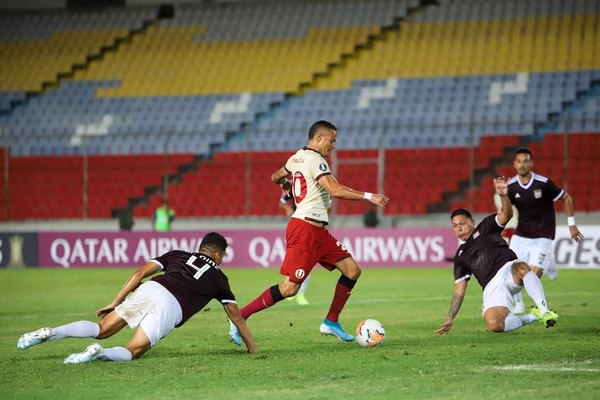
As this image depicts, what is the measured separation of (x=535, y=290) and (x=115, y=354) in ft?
14.8

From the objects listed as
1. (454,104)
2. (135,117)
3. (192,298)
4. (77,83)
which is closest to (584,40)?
(454,104)

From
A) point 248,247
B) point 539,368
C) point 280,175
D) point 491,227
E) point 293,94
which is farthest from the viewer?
point 293,94

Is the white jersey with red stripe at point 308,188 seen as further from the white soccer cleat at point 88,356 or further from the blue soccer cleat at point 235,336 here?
the white soccer cleat at point 88,356

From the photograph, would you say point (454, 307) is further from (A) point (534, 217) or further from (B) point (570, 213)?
(A) point (534, 217)

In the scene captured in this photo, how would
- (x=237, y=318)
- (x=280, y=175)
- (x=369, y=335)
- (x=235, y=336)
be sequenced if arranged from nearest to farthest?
(x=237, y=318), (x=369, y=335), (x=235, y=336), (x=280, y=175)

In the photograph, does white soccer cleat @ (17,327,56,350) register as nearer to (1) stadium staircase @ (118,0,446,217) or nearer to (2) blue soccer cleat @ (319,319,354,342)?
(2) blue soccer cleat @ (319,319,354,342)

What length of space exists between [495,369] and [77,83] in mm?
33666

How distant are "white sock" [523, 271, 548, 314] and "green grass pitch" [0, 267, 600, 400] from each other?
14.7 inches

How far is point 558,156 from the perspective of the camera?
97.1 ft

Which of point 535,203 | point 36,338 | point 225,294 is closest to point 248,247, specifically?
point 535,203

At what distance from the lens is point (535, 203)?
14773 millimetres

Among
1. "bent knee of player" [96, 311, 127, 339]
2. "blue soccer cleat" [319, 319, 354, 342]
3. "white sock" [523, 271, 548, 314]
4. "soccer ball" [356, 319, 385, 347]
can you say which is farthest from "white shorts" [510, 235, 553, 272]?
"bent knee of player" [96, 311, 127, 339]

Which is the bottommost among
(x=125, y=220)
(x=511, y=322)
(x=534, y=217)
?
(x=511, y=322)

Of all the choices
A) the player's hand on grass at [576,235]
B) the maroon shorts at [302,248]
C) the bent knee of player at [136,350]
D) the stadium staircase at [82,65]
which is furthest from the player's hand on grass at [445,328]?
the stadium staircase at [82,65]
